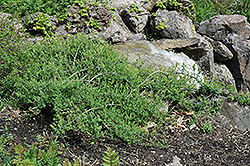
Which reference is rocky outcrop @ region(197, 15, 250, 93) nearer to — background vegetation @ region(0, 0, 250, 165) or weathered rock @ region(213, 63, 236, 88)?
weathered rock @ region(213, 63, 236, 88)

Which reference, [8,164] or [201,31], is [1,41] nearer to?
[8,164]

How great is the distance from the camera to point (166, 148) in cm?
326

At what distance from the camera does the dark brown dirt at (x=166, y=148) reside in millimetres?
2893

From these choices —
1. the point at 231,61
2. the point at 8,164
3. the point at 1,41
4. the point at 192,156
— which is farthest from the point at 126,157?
the point at 231,61

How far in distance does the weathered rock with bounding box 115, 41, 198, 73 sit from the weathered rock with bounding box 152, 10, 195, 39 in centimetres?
85

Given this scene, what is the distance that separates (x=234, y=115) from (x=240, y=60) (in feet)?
10.9

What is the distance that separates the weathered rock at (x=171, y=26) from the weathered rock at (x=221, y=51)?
709 mm

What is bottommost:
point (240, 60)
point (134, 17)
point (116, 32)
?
point (240, 60)

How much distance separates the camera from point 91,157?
9.15 feet

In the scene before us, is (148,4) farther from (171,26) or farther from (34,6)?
(34,6)

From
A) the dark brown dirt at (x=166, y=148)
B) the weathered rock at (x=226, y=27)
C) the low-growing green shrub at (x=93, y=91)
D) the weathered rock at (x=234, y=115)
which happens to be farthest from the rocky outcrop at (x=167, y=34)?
the dark brown dirt at (x=166, y=148)

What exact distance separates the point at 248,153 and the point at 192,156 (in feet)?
2.81

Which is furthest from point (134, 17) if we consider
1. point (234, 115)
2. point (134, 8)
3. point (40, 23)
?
point (234, 115)

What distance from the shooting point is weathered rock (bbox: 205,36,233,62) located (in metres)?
6.67
